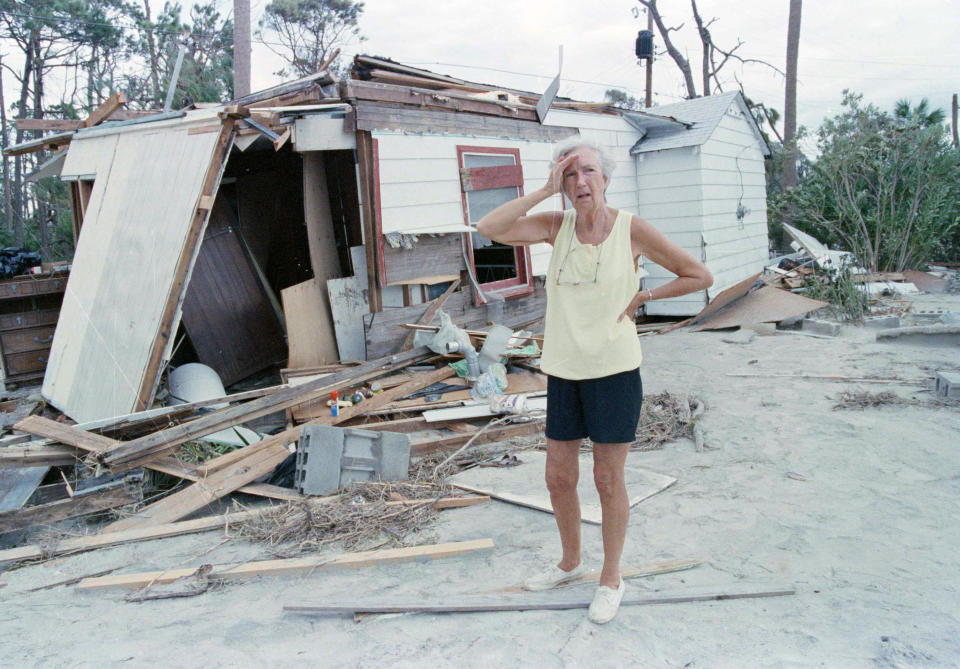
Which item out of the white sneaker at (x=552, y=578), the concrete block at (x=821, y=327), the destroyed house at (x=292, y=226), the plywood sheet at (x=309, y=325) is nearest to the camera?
the white sneaker at (x=552, y=578)

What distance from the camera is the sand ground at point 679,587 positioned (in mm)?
2557

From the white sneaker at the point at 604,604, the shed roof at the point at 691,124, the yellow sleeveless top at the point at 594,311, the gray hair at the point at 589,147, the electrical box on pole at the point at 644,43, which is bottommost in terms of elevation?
the white sneaker at the point at 604,604

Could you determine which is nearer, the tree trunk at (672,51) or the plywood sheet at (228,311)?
the plywood sheet at (228,311)

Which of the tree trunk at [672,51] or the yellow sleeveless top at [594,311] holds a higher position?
the tree trunk at [672,51]

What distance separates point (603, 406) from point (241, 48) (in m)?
11.2

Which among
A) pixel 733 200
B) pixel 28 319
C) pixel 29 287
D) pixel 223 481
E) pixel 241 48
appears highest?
pixel 241 48

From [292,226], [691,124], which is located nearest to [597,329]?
[292,226]

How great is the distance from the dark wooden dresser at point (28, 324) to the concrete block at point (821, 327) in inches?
403

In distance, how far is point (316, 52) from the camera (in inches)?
981

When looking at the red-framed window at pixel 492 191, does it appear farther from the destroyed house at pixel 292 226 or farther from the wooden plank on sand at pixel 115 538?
the wooden plank on sand at pixel 115 538

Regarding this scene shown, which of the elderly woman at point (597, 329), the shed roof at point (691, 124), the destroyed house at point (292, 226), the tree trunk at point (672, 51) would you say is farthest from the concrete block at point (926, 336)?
the tree trunk at point (672, 51)

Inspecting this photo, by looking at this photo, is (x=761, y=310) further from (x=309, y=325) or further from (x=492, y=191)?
(x=309, y=325)

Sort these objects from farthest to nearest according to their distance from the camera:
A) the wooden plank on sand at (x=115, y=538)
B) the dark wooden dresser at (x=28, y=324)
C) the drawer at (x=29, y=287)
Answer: the dark wooden dresser at (x=28, y=324)
the drawer at (x=29, y=287)
the wooden plank on sand at (x=115, y=538)

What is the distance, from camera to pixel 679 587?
302 cm
